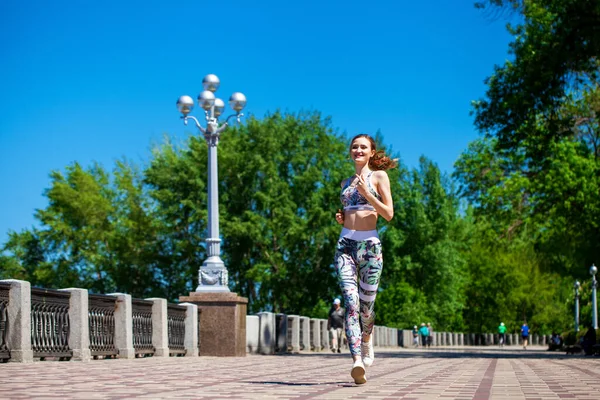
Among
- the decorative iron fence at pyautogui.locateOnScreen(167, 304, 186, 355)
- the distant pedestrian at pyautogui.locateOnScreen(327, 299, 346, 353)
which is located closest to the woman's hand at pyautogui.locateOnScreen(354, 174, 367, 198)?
the decorative iron fence at pyautogui.locateOnScreen(167, 304, 186, 355)

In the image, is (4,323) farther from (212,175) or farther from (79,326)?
(212,175)

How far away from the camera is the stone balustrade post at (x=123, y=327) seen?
62.6 feet

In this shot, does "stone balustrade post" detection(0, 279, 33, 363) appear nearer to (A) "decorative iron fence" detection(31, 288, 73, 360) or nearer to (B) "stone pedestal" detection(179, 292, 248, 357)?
(A) "decorative iron fence" detection(31, 288, 73, 360)

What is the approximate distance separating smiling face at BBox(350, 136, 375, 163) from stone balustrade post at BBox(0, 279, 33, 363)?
7.03m

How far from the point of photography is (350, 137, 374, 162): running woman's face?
941 centimetres

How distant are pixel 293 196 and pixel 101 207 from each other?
52.6 feet

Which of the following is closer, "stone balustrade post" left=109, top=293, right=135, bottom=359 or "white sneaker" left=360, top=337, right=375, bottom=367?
"white sneaker" left=360, top=337, right=375, bottom=367

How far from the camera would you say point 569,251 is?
40375 mm

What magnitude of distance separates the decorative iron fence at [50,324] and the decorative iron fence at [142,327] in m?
3.23

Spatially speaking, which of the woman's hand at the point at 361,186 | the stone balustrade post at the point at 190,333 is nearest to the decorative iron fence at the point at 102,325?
the stone balustrade post at the point at 190,333

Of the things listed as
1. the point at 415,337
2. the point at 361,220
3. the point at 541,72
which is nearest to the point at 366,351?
the point at 361,220

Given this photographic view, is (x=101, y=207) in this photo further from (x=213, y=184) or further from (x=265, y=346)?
(x=213, y=184)

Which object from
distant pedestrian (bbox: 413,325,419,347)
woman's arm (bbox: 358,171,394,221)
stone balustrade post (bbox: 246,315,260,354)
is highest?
woman's arm (bbox: 358,171,394,221)

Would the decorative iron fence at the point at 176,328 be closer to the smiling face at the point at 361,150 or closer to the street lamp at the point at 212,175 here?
the street lamp at the point at 212,175
